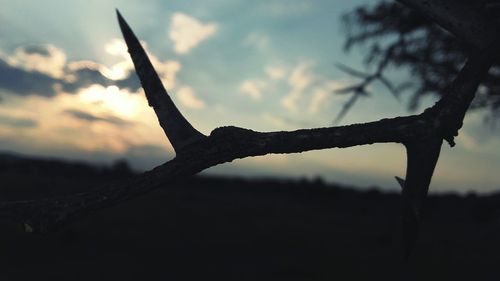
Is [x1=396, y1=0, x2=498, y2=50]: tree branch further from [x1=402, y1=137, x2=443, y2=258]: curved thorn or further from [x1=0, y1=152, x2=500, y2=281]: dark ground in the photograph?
[x1=0, y1=152, x2=500, y2=281]: dark ground

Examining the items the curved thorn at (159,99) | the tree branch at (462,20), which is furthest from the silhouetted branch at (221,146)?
the tree branch at (462,20)

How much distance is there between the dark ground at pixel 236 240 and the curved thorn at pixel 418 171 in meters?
0.29

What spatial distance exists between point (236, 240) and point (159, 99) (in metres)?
5.90

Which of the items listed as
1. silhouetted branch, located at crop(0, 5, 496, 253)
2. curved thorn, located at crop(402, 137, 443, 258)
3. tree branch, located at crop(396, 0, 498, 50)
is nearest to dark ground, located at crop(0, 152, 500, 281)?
curved thorn, located at crop(402, 137, 443, 258)

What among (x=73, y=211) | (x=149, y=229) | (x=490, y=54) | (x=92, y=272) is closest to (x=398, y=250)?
(x=490, y=54)

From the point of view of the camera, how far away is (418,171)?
275cm

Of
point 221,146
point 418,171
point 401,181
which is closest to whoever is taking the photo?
point 221,146

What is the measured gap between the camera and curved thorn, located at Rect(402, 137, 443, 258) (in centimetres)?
274

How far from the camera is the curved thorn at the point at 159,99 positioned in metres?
2.62

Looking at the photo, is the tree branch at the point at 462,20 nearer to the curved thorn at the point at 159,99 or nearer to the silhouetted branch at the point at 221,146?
the silhouetted branch at the point at 221,146

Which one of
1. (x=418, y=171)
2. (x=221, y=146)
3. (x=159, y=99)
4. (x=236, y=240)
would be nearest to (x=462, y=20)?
(x=418, y=171)

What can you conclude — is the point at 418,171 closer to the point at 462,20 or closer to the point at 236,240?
the point at 462,20

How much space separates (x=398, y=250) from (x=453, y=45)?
547 cm

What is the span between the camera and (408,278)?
6652 millimetres
